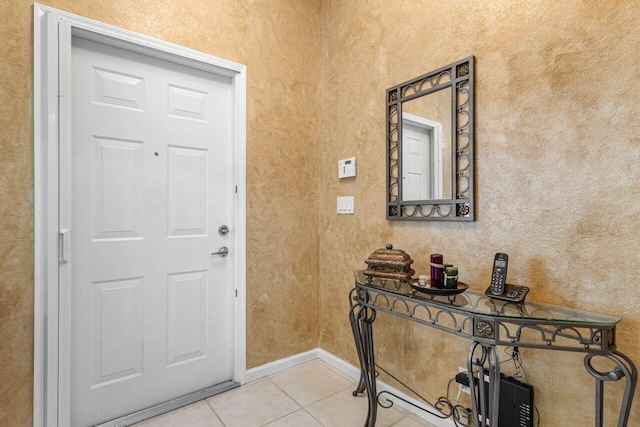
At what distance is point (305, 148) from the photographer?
8.20 ft

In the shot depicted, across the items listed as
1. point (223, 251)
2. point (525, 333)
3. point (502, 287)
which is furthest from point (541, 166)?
point (223, 251)

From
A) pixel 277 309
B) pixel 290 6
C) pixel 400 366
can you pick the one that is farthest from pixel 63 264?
pixel 290 6

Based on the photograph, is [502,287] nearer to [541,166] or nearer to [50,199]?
[541,166]

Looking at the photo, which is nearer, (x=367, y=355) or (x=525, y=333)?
(x=525, y=333)

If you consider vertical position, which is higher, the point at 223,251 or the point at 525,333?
the point at 223,251

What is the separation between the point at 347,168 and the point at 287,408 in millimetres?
1575

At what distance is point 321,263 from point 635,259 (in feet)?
5.96

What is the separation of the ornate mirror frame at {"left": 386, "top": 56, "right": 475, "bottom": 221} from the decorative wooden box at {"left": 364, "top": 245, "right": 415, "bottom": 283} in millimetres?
281

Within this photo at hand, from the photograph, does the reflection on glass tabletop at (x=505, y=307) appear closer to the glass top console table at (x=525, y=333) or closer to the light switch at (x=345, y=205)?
the glass top console table at (x=525, y=333)

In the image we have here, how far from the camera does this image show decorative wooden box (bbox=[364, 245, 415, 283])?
165 centimetres

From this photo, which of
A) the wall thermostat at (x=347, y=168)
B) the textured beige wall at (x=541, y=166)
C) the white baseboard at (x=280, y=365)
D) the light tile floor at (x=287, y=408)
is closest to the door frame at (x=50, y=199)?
the light tile floor at (x=287, y=408)

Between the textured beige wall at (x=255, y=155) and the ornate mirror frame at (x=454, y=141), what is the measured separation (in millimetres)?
809

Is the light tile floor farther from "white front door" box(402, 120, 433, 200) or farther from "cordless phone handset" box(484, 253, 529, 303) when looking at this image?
"white front door" box(402, 120, 433, 200)

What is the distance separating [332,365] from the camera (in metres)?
2.45
